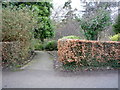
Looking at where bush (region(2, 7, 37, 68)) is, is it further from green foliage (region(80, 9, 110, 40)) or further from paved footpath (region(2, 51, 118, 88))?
green foliage (region(80, 9, 110, 40))

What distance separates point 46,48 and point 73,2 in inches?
245

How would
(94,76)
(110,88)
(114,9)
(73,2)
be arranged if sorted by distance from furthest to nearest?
(73,2), (114,9), (94,76), (110,88)

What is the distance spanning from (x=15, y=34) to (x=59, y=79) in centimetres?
312

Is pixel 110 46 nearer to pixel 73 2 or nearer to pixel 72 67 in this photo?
pixel 72 67

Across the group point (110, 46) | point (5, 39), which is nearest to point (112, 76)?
point (110, 46)

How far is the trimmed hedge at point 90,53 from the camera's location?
182 inches

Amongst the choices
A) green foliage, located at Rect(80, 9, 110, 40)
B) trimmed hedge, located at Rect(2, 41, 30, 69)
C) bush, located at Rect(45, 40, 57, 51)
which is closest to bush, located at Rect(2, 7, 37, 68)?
trimmed hedge, located at Rect(2, 41, 30, 69)

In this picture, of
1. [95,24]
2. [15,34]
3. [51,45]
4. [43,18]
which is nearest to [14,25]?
[15,34]

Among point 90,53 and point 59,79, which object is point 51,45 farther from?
point 59,79

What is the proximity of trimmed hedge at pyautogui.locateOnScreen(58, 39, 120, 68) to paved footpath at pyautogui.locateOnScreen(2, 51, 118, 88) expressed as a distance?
511mm

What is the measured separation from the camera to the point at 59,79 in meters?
3.79

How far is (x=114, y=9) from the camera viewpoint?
37.1 feet

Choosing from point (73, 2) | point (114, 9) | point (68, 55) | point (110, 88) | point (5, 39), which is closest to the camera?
point (110, 88)

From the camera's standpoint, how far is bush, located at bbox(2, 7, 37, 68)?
4.68 metres
